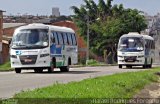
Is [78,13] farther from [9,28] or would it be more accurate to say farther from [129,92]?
[129,92]

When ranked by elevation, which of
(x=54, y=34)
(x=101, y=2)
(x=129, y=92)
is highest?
(x=101, y=2)

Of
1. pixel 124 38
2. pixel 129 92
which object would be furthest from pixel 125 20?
pixel 129 92

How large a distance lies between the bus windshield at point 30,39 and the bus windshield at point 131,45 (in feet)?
53.5

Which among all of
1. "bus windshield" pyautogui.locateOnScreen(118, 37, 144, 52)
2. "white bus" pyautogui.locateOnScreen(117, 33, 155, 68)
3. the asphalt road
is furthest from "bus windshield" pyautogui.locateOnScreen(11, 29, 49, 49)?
"bus windshield" pyautogui.locateOnScreen(118, 37, 144, 52)

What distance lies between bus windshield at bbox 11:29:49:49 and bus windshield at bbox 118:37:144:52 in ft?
53.5

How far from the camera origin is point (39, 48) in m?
31.0

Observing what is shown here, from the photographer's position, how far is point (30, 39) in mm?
31016

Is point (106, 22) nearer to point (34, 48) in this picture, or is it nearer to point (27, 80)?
point (34, 48)

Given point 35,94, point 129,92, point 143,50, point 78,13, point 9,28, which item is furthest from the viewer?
point 9,28

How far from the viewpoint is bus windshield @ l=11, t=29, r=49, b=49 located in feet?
101

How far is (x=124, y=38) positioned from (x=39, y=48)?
17.5 meters

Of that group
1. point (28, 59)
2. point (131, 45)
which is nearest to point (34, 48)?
point (28, 59)

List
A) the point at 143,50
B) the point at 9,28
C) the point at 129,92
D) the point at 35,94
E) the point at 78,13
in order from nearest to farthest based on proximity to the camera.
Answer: the point at 35,94 → the point at 129,92 → the point at 143,50 → the point at 78,13 → the point at 9,28

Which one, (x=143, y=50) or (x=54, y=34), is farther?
(x=143, y=50)
